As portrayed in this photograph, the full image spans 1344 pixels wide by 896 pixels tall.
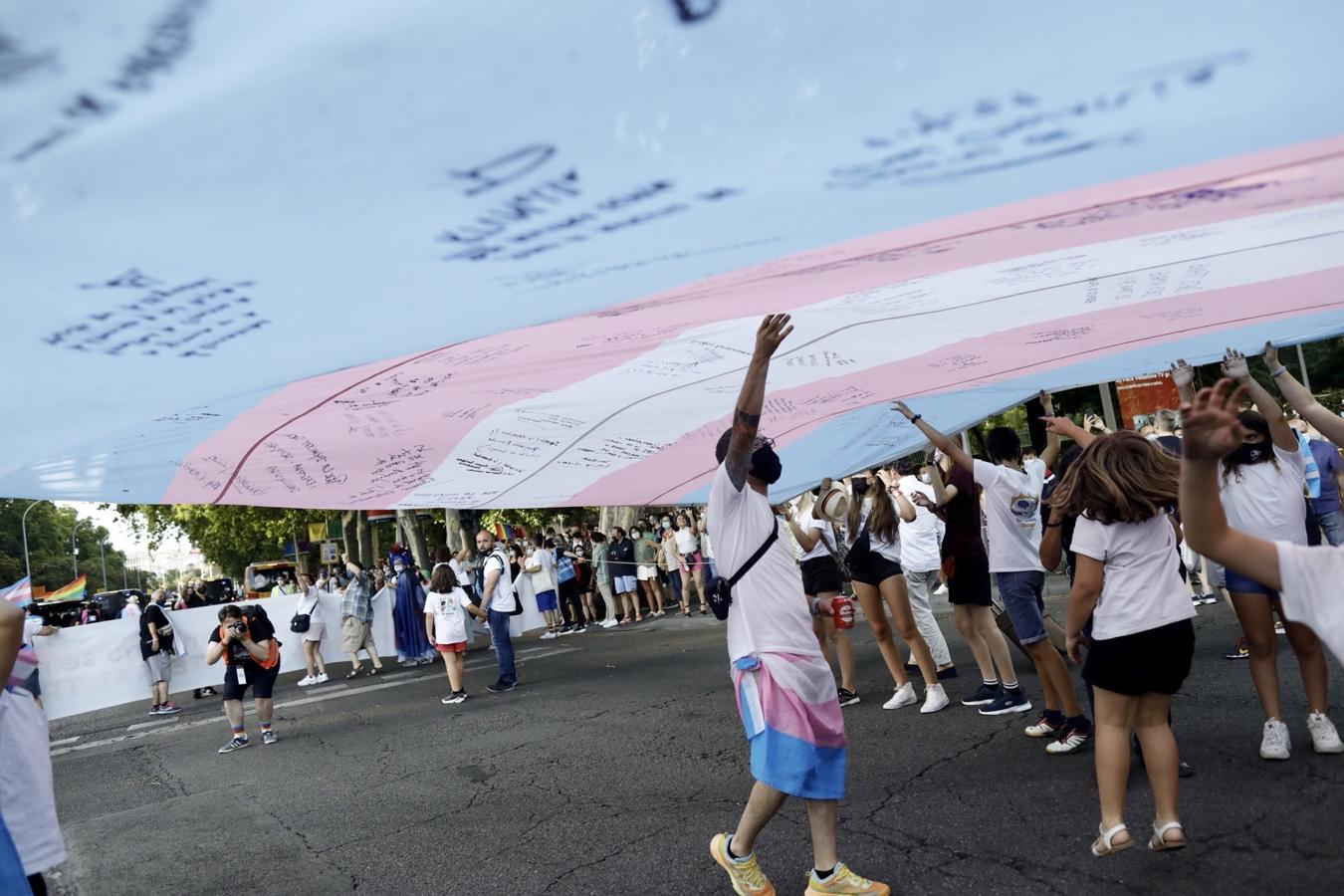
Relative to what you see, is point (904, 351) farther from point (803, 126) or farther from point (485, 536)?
point (485, 536)

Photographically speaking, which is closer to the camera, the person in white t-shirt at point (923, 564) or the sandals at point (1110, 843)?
the sandals at point (1110, 843)

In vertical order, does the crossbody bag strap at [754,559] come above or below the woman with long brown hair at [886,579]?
above

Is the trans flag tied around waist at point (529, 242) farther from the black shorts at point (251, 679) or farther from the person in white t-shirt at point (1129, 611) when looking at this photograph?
the black shorts at point (251, 679)

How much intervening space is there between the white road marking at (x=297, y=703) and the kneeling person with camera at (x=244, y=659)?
2.79 metres

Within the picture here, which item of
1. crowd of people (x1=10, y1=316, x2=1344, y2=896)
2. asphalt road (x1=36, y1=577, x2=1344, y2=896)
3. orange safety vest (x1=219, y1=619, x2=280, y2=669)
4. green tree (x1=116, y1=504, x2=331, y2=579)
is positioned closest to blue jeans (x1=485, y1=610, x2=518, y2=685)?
asphalt road (x1=36, y1=577, x2=1344, y2=896)

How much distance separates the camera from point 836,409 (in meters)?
6.45

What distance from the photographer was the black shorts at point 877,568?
7.87 m

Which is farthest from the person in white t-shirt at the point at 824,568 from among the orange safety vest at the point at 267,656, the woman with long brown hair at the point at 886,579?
the orange safety vest at the point at 267,656

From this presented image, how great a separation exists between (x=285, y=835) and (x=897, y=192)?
19.8ft

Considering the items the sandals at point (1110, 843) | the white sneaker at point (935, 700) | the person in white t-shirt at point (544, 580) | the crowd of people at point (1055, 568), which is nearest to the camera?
the crowd of people at point (1055, 568)

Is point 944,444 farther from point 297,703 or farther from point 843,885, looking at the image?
point 297,703

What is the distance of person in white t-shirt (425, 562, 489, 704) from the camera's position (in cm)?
1138

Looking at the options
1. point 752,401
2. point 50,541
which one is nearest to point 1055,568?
point 752,401

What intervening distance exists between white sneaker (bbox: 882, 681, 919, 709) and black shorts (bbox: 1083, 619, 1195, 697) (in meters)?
3.86
